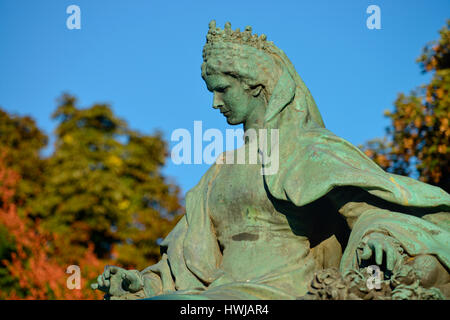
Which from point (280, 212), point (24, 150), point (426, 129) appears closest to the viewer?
point (280, 212)

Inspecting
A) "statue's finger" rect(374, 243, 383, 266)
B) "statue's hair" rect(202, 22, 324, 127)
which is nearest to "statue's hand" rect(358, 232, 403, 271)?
"statue's finger" rect(374, 243, 383, 266)

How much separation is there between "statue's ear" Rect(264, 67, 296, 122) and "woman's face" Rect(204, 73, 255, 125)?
235 mm

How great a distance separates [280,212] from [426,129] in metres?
9.82

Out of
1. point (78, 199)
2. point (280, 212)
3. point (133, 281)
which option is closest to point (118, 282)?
point (133, 281)

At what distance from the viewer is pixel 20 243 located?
56.5 feet

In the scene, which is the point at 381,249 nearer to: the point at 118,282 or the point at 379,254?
the point at 379,254

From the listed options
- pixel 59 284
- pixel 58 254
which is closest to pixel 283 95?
pixel 59 284

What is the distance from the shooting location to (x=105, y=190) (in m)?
24.9

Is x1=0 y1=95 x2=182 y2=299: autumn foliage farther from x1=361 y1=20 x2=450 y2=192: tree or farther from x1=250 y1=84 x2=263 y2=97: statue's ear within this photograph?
x1=250 y1=84 x2=263 y2=97: statue's ear

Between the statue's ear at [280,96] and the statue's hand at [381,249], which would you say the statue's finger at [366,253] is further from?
the statue's ear at [280,96]

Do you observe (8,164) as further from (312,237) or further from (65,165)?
(312,237)

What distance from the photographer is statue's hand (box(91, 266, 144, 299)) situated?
5.74 meters
